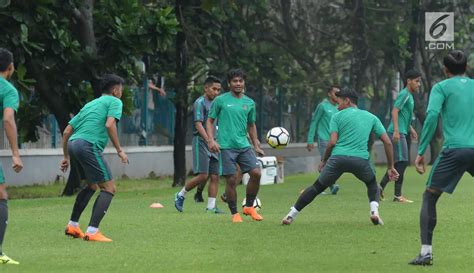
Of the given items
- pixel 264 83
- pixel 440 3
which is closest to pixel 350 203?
pixel 264 83

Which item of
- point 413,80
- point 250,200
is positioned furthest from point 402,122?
point 250,200

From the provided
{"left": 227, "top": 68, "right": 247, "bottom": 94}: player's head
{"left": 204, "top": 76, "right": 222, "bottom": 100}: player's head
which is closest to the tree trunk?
{"left": 204, "top": 76, "right": 222, "bottom": 100}: player's head

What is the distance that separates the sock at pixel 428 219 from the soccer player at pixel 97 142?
11.3ft

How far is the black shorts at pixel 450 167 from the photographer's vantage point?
1130cm

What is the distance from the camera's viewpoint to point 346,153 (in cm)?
1503

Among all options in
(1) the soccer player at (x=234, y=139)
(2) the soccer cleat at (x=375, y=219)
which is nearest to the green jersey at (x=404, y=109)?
(1) the soccer player at (x=234, y=139)

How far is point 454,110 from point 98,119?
3.90 m

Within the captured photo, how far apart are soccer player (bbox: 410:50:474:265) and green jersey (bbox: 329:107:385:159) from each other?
3562 mm

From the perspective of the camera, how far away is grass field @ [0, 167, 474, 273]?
37.6 feet

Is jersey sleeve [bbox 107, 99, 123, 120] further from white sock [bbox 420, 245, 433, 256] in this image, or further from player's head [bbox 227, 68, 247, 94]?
white sock [bbox 420, 245, 433, 256]

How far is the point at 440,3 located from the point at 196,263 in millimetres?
25434

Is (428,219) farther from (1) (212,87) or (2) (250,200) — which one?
(1) (212,87)

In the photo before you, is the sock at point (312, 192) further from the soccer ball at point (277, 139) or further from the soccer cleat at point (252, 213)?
the soccer ball at point (277, 139)

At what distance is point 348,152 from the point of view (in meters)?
15.0
